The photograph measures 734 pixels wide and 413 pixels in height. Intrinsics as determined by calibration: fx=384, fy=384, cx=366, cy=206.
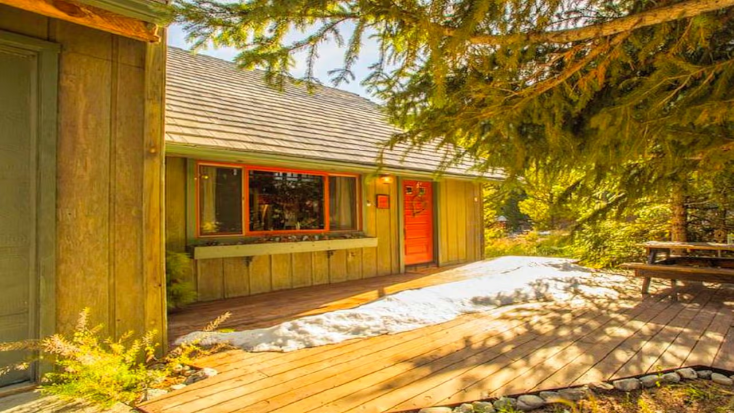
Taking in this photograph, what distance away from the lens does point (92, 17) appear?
240cm

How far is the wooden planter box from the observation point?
16.5 feet

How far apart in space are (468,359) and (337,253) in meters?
4.09

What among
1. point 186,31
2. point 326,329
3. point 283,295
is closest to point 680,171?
point 326,329

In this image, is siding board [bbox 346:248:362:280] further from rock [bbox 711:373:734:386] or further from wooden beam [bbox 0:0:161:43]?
rock [bbox 711:373:734:386]

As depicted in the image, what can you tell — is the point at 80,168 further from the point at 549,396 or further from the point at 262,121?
the point at 262,121

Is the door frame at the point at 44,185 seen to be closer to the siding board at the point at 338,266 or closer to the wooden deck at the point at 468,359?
the wooden deck at the point at 468,359

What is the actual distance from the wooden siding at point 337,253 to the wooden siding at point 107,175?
214 cm

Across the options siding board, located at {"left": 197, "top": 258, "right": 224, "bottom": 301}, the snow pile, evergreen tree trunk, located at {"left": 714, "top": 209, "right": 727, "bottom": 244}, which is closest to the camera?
the snow pile

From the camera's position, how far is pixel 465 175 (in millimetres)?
8070

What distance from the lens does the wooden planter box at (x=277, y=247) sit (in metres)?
5.02

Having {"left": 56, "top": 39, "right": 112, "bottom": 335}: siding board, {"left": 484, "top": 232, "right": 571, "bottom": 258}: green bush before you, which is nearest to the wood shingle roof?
{"left": 56, "top": 39, "right": 112, "bottom": 335}: siding board

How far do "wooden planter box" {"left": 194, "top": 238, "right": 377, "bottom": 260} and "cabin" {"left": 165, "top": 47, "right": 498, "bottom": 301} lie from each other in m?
0.02

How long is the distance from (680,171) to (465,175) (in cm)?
430

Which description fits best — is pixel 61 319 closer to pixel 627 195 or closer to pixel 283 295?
pixel 283 295
